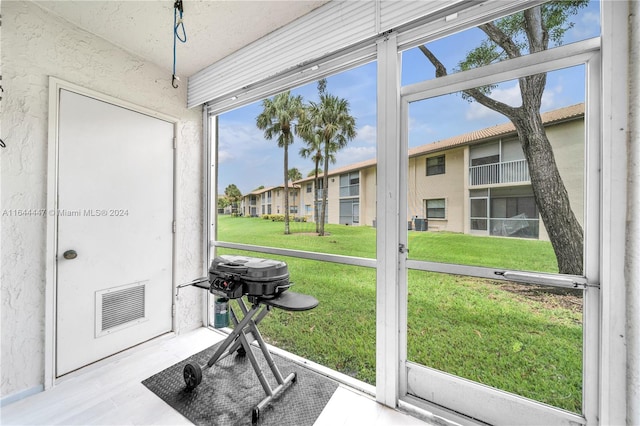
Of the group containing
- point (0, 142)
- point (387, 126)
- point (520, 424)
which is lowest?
point (520, 424)

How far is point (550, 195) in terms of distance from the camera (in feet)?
4.34

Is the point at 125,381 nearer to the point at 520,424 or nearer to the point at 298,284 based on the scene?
the point at 298,284

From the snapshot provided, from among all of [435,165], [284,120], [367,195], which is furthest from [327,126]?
[435,165]

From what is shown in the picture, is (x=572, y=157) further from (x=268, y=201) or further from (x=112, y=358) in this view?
(x=112, y=358)

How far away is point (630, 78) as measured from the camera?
42.6 inches

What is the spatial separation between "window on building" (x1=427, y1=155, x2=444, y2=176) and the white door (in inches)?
95.9

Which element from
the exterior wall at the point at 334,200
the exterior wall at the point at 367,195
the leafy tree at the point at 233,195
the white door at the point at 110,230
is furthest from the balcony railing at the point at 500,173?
the white door at the point at 110,230

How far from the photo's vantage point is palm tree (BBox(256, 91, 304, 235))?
103 inches

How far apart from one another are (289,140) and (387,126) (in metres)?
1.37

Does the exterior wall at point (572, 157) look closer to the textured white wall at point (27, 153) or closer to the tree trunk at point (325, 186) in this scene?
the tree trunk at point (325, 186)

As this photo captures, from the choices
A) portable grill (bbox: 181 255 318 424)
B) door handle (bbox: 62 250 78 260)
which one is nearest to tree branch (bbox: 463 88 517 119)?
portable grill (bbox: 181 255 318 424)

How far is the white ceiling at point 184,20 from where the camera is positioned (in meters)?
1.72

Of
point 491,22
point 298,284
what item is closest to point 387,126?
point 491,22

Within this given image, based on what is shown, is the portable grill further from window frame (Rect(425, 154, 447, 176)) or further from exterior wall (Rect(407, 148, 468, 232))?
window frame (Rect(425, 154, 447, 176))
